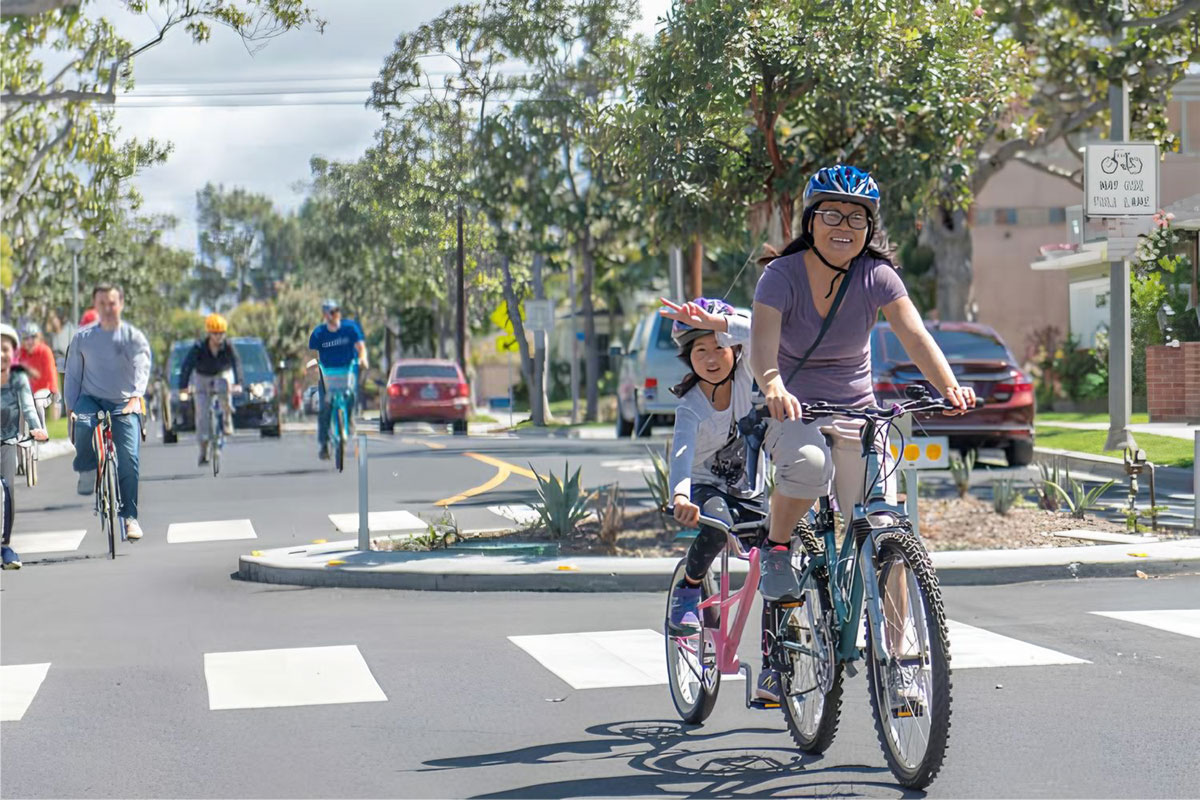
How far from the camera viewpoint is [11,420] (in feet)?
42.6

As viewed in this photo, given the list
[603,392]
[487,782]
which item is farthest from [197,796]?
[603,392]

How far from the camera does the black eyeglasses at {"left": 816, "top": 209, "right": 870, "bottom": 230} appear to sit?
6.08 m

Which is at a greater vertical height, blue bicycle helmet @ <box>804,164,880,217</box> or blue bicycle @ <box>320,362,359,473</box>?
blue bicycle helmet @ <box>804,164,880,217</box>

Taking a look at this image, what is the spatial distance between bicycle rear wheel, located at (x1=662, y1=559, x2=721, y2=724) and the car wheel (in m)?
13.9

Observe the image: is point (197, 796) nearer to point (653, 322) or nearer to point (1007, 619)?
point (1007, 619)

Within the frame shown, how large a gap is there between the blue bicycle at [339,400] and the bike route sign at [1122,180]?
27.9 ft

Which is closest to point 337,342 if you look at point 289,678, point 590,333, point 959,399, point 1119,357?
point 1119,357

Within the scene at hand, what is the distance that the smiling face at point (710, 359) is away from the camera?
6.79 metres

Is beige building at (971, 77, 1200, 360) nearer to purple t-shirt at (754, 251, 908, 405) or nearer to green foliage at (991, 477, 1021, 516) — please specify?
green foliage at (991, 477, 1021, 516)

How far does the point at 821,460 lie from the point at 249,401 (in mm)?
29458

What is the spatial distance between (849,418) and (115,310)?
8.70 metres

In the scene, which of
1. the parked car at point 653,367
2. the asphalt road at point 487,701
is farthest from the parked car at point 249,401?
the asphalt road at point 487,701

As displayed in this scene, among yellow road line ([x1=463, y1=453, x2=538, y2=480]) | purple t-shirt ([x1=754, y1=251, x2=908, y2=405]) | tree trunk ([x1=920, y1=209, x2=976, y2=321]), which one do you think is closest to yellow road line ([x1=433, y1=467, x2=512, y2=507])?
yellow road line ([x1=463, y1=453, x2=538, y2=480])

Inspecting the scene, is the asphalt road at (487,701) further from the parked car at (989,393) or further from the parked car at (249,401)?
the parked car at (249,401)
